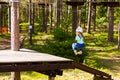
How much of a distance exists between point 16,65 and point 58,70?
1873 mm

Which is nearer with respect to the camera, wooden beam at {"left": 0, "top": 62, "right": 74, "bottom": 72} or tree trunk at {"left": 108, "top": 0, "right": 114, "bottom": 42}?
wooden beam at {"left": 0, "top": 62, "right": 74, "bottom": 72}

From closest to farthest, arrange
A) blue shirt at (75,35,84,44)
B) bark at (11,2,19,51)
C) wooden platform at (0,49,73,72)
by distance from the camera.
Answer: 1. wooden platform at (0,49,73,72)
2. bark at (11,2,19,51)
3. blue shirt at (75,35,84,44)

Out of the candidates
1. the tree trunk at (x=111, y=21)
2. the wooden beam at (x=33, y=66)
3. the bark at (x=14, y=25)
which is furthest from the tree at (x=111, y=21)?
the wooden beam at (x=33, y=66)

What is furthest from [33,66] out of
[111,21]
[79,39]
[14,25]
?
[111,21]

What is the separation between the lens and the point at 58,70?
1021 centimetres

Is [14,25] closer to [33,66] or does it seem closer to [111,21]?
[33,66]

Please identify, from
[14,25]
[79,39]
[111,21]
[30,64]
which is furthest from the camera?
[111,21]

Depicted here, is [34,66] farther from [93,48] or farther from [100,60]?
[93,48]

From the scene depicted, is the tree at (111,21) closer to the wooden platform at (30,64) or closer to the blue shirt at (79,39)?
the blue shirt at (79,39)

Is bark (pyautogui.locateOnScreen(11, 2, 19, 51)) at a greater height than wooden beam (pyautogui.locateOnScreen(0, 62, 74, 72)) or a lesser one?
greater

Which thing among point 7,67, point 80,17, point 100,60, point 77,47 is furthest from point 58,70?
point 80,17

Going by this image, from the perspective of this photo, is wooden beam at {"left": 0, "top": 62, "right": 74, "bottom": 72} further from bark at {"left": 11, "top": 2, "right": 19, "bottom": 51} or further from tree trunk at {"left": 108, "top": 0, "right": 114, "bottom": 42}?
tree trunk at {"left": 108, "top": 0, "right": 114, "bottom": 42}

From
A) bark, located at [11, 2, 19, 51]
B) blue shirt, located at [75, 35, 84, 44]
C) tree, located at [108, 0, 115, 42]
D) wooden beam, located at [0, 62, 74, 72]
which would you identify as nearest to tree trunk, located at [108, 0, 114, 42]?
tree, located at [108, 0, 115, 42]

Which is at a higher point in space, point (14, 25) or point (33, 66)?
point (14, 25)
